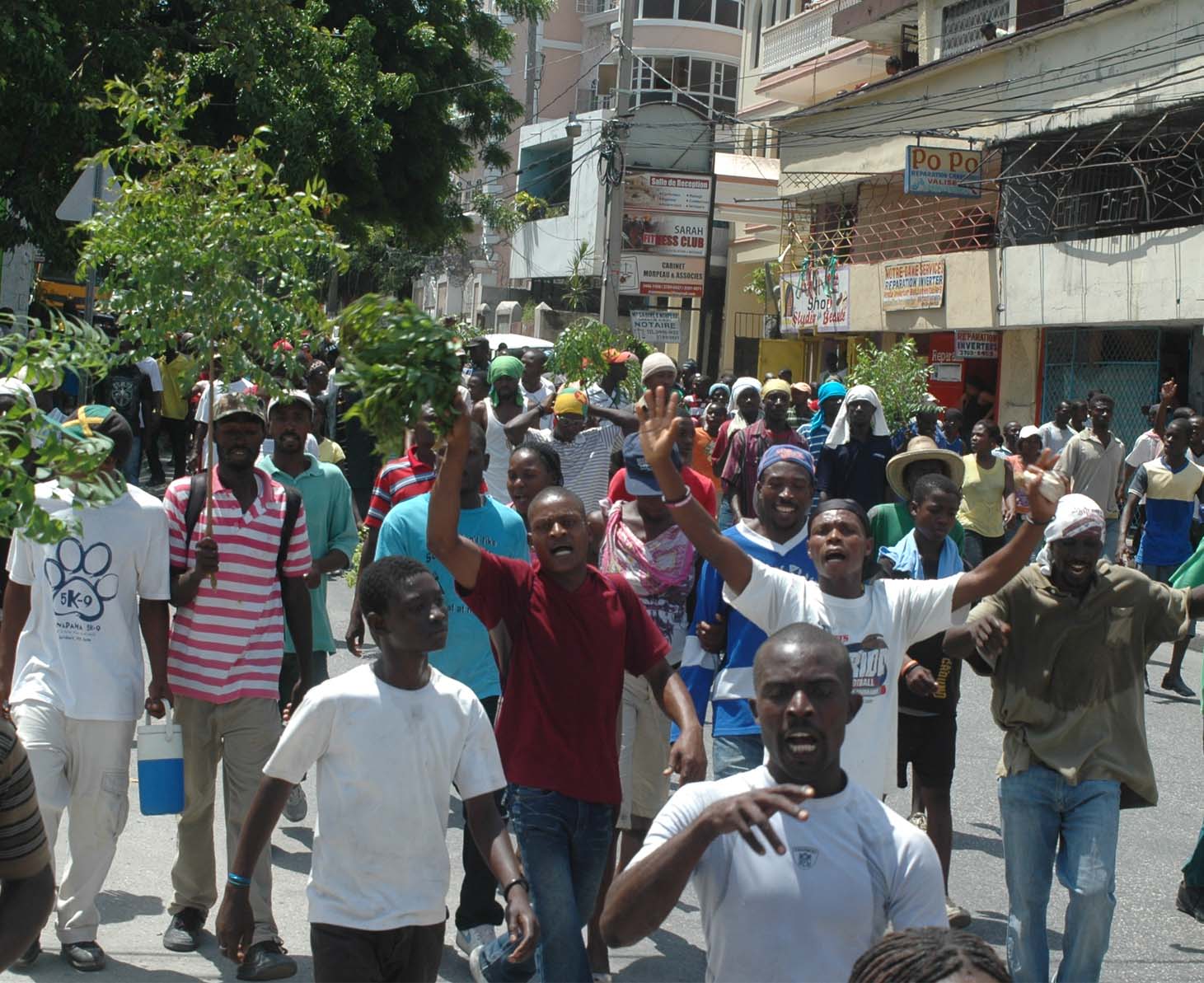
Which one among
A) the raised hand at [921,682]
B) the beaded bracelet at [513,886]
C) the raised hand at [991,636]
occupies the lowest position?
the beaded bracelet at [513,886]

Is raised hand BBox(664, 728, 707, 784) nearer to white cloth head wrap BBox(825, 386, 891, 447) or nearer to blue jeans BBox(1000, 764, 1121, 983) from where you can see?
blue jeans BBox(1000, 764, 1121, 983)

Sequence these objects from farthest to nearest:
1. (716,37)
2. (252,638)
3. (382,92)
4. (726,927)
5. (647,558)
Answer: (716,37)
(382,92)
(647,558)
(252,638)
(726,927)

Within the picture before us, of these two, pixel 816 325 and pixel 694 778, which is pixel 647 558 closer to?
pixel 694 778

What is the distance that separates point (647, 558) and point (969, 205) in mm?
21474

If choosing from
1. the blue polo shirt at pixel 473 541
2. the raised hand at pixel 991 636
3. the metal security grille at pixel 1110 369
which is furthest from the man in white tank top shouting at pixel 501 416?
the metal security grille at pixel 1110 369

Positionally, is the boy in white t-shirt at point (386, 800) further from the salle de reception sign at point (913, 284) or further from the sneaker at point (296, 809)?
the salle de reception sign at point (913, 284)

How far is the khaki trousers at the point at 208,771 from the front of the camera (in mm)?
5844

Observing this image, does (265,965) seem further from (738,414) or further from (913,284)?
(913,284)

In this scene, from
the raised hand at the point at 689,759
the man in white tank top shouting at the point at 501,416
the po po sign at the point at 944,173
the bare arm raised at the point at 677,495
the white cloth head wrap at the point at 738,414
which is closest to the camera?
the raised hand at the point at 689,759

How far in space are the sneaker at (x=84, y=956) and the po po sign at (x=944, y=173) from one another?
2051cm

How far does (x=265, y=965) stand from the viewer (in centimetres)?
549

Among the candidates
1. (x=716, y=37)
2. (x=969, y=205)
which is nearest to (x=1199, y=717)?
(x=969, y=205)

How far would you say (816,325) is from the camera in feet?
99.1

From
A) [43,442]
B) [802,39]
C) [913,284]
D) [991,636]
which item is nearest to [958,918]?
→ [991,636]
